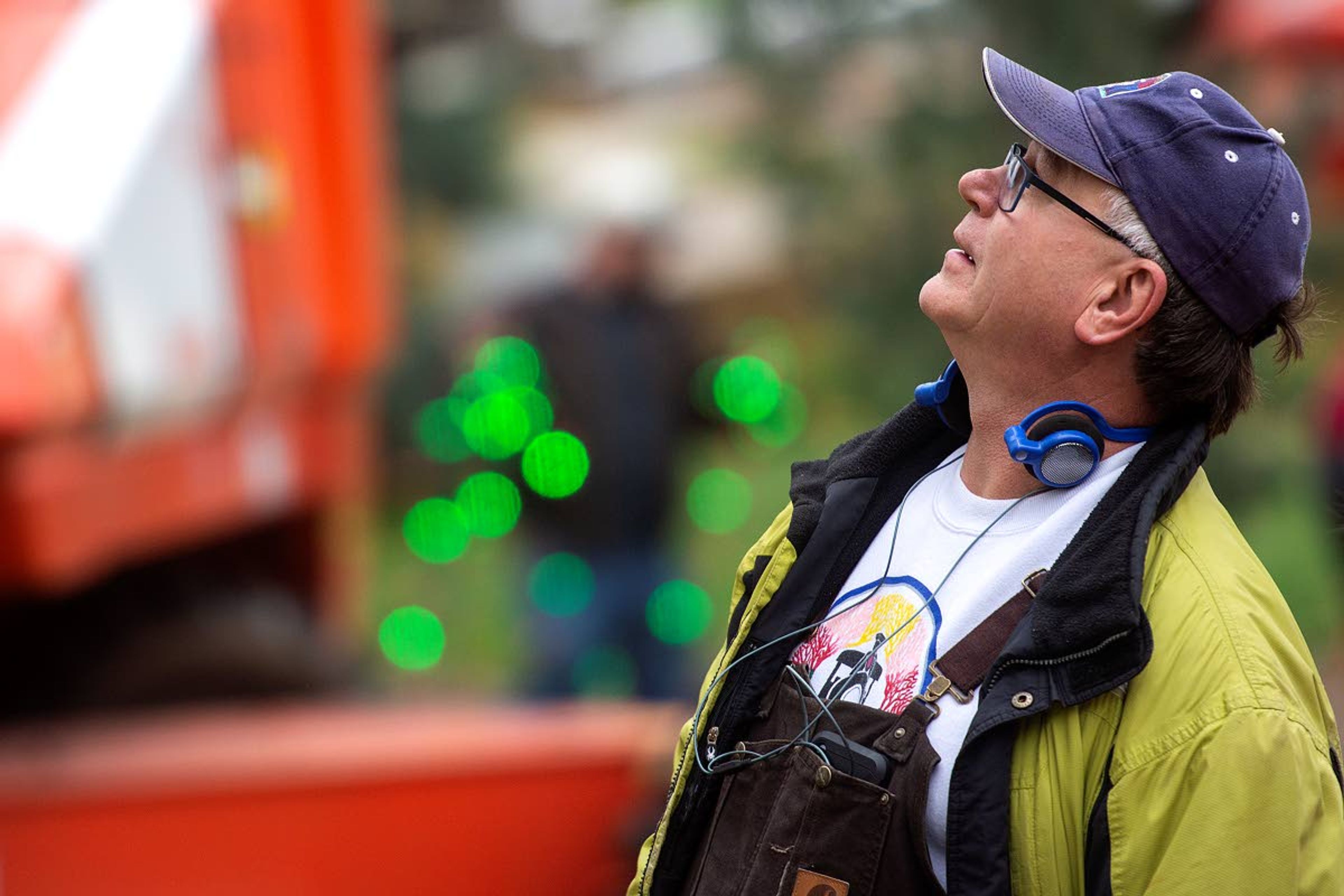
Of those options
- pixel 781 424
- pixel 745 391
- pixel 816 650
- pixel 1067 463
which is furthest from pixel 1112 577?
pixel 781 424

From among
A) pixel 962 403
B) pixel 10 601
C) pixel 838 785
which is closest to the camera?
pixel 838 785

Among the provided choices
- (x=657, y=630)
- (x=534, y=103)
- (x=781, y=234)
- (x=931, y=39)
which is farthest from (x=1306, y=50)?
(x=534, y=103)

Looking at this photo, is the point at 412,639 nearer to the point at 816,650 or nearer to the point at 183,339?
the point at 183,339

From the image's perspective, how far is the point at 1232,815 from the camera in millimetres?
1458

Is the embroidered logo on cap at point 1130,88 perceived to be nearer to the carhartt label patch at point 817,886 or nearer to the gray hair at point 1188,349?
the gray hair at point 1188,349

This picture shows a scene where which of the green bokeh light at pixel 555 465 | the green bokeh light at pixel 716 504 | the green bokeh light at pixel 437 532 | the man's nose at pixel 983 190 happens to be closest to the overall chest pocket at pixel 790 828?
the man's nose at pixel 983 190

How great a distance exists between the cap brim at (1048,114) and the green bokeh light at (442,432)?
14.7ft

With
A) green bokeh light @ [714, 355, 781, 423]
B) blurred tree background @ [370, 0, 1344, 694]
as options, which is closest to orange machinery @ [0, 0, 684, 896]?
blurred tree background @ [370, 0, 1344, 694]

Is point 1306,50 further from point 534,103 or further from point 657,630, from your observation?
Result: point 534,103

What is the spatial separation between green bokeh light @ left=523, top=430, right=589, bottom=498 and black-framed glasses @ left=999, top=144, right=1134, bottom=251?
399 cm

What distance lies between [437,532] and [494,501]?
13.0ft

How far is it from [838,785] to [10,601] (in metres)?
3.62

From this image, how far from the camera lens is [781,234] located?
6.54 m

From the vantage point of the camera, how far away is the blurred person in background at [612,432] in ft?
18.6
